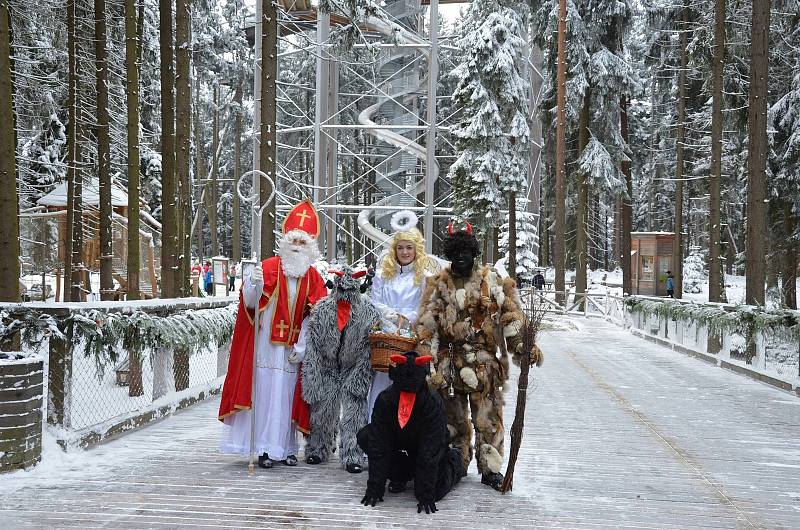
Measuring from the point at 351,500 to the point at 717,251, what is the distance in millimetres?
18713

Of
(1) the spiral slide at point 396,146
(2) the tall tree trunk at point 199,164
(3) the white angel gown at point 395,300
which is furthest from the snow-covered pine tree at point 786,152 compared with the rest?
(2) the tall tree trunk at point 199,164

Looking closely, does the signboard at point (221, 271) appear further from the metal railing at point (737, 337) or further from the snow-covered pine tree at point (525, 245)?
the metal railing at point (737, 337)

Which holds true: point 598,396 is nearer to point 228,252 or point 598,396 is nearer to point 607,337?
point 607,337

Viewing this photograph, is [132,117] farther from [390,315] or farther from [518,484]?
[518,484]

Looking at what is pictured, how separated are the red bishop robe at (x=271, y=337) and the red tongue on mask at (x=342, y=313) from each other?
12.0 inches

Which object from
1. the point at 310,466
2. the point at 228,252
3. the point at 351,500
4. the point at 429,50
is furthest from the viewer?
the point at 228,252

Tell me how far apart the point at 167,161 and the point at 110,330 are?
5214 mm

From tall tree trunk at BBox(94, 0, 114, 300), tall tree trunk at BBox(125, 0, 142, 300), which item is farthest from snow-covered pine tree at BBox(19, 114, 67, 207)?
tall tree trunk at BBox(125, 0, 142, 300)

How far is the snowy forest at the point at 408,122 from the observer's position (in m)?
14.2

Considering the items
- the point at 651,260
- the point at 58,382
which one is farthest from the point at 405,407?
the point at 651,260

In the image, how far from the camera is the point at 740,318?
15398 mm

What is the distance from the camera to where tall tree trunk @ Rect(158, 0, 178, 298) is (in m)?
12.3

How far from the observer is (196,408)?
34.5ft

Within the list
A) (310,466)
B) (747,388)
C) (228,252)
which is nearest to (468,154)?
(747,388)
